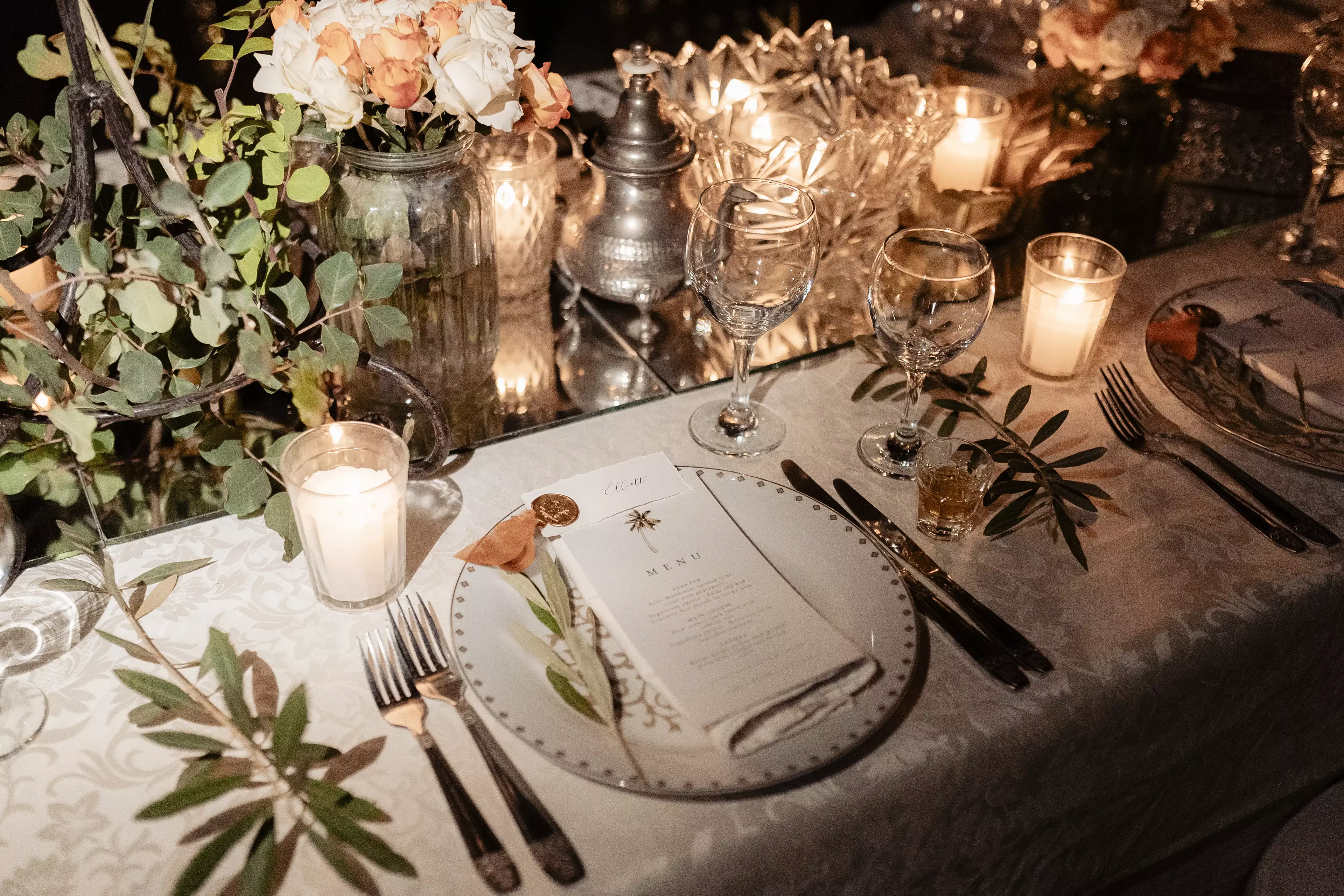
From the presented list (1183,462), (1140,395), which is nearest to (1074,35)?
(1140,395)

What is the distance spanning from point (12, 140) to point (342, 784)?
0.59 meters

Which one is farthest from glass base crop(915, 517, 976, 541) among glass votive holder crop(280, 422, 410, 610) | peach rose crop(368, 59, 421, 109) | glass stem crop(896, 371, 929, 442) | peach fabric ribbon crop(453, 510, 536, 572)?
peach rose crop(368, 59, 421, 109)

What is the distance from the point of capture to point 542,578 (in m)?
0.83

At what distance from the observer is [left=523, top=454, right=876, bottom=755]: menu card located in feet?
2.39

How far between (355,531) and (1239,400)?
0.87 m

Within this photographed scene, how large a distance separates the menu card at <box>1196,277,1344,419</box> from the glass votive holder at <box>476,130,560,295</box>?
2.41ft

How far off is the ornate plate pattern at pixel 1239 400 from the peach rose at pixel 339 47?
0.84 meters

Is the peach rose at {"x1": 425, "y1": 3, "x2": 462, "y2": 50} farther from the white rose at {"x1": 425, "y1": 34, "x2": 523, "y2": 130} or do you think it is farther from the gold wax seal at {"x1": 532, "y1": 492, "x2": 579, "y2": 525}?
the gold wax seal at {"x1": 532, "y1": 492, "x2": 579, "y2": 525}

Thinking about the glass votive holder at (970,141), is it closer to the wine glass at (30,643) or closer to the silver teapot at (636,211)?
the silver teapot at (636,211)

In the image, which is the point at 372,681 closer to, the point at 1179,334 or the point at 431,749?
the point at 431,749

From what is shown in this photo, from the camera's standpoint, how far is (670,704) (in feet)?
2.43

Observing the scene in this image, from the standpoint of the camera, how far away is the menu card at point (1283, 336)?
1.08m

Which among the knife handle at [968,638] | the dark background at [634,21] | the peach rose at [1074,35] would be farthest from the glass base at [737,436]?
the dark background at [634,21]

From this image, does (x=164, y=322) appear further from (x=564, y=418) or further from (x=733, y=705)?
(x=733, y=705)
